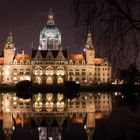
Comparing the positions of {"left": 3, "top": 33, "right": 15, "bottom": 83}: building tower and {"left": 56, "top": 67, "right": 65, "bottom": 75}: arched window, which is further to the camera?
{"left": 56, "top": 67, "right": 65, "bottom": 75}: arched window

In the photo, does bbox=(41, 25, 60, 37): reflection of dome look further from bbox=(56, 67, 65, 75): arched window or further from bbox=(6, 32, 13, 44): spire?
bbox=(56, 67, 65, 75): arched window

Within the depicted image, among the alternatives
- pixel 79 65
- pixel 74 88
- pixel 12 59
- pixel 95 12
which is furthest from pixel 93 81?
pixel 95 12

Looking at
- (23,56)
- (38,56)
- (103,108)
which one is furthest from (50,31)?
(103,108)

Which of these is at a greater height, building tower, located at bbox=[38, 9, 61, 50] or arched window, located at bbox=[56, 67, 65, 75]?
building tower, located at bbox=[38, 9, 61, 50]

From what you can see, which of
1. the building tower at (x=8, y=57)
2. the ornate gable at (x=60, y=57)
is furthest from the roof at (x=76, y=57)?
the building tower at (x=8, y=57)

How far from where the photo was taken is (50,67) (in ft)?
467

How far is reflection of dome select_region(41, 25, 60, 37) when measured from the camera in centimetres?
17400

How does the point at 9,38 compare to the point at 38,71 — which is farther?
the point at 9,38

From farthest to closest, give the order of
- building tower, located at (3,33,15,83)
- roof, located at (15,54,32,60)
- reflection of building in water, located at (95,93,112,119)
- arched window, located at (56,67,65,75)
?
1. roof, located at (15,54,32,60)
2. arched window, located at (56,67,65,75)
3. building tower, located at (3,33,15,83)
4. reflection of building in water, located at (95,93,112,119)

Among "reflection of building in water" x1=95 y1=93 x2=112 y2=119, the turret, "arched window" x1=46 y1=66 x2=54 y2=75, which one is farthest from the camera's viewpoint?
the turret

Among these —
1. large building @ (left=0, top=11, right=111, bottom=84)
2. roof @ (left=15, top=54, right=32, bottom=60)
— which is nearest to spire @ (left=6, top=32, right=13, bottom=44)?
large building @ (left=0, top=11, right=111, bottom=84)

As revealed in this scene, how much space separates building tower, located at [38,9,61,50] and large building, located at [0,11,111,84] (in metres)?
22.0

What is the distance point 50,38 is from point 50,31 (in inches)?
183

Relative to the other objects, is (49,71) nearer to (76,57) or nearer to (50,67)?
(50,67)
